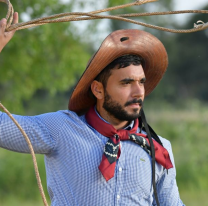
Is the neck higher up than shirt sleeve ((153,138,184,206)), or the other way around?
the neck

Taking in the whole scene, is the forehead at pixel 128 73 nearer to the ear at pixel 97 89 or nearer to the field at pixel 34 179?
the ear at pixel 97 89

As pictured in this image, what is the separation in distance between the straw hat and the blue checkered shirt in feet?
0.63

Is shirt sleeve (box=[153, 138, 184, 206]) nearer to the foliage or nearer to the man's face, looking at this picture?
the man's face

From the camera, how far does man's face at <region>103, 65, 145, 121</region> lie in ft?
9.69

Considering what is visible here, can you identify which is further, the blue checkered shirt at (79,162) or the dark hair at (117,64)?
the dark hair at (117,64)

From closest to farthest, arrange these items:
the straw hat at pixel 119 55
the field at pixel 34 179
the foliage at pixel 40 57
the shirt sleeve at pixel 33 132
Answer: the shirt sleeve at pixel 33 132 → the straw hat at pixel 119 55 → the foliage at pixel 40 57 → the field at pixel 34 179

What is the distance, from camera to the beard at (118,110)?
2965 millimetres

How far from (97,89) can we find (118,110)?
8.2 inches

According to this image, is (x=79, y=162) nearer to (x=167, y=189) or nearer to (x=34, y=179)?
(x=167, y=189)

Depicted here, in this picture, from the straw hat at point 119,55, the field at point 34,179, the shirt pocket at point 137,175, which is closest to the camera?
the shirt pocket at point 137,175

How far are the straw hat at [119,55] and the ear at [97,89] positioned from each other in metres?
0.03

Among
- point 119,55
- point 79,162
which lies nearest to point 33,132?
point 79,162

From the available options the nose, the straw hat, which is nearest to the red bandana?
the straw hat

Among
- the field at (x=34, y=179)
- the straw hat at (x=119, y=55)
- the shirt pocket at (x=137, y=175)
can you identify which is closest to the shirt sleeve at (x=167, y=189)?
the shirt pocket at (x=137, y=175)
